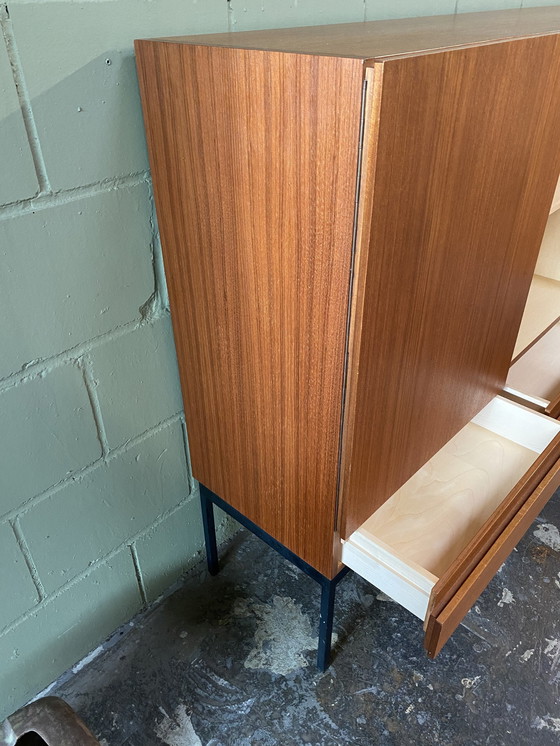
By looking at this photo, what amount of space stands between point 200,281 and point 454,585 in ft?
1.92

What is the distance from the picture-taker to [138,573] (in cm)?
122

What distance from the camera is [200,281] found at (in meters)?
0.89

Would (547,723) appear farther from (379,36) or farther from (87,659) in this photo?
(379,36)

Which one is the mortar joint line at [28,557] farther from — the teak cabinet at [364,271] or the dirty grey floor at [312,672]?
the teak cabinet at [364,271]

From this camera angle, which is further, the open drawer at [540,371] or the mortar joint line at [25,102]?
the open drawer at [540,371]

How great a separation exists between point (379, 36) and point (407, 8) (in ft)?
1.66

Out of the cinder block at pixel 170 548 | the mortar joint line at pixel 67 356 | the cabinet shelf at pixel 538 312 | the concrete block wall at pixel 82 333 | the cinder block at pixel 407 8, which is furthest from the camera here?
the cabinet shelf at pixel 538 312

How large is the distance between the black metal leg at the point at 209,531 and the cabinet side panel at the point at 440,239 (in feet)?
1.37

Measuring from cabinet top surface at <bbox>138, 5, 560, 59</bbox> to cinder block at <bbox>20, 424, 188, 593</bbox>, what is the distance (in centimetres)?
71

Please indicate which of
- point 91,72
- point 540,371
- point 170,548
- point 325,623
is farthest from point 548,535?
point 91,72

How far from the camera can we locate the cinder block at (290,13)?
35.6 inches

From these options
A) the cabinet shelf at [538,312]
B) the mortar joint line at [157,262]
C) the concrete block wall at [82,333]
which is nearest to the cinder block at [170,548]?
the concrete block wall at [82,333]

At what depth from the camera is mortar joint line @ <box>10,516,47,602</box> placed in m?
0.95

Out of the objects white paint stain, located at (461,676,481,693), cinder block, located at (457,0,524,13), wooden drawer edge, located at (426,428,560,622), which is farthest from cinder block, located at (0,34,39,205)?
white paint stain, located at (461,676,481,693)
